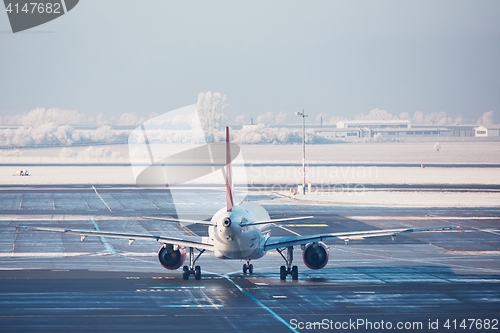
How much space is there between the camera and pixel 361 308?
34250 millimetres

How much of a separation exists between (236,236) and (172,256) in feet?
19.1

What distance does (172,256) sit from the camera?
137 feet

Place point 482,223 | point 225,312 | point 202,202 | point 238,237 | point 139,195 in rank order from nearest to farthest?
1. point 225,312
2. point 238,237
3. point 482,223
4. point 202,202
5. point 139,195

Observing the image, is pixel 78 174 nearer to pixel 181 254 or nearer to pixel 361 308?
pixel 181 254

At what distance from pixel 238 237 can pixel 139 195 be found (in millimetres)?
65621

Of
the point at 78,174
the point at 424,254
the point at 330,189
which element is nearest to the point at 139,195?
the point at 330,189

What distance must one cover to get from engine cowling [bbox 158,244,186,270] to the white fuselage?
2384mm

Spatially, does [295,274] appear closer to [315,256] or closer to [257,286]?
[315,256]

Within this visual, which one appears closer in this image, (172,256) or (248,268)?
(172,256)

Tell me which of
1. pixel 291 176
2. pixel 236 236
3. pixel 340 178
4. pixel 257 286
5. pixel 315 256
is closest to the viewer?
pixel 236 236

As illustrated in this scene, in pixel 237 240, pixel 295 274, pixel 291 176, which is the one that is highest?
pixel 237 240

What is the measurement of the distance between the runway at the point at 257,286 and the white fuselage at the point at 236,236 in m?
1.97

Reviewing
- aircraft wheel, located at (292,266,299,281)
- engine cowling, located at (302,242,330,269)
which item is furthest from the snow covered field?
aircraft wheel, located at (292,266,299,281)

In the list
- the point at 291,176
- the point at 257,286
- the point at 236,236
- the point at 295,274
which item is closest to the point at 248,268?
the point at 295,274
